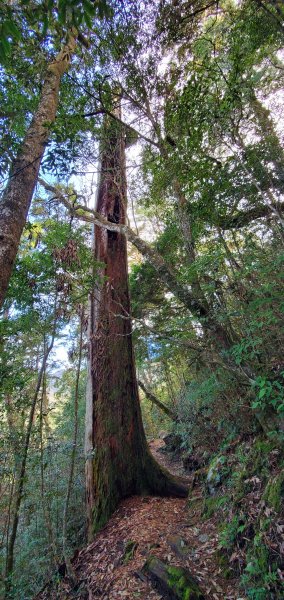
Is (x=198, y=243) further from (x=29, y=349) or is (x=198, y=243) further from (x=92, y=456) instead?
(x=92, y=456)

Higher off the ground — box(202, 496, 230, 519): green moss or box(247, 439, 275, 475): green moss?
box(247, 439, 275, 475): green moss

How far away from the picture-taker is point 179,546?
3303 millimetres

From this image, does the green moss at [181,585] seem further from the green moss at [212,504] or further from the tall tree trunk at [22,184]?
the tall tree trunk at [22,184]

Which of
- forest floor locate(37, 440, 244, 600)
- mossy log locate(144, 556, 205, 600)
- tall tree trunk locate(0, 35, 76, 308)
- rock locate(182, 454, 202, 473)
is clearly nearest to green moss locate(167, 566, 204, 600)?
mossy log locate(144, 556, 205, 600)

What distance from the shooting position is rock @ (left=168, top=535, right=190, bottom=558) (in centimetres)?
317

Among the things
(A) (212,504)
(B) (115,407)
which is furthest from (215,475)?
(B) (115,407)

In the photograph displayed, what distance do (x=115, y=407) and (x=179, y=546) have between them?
8.12 feet

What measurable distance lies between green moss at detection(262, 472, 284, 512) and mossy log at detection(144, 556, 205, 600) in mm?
1041

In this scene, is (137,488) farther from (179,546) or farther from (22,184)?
(22,184)

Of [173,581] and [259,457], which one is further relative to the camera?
[259,457]

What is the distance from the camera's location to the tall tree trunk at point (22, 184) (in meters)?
2.20

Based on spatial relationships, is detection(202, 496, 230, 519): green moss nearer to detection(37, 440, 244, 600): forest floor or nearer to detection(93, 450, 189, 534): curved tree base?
detection(37, 440, 244, 600): forest floor

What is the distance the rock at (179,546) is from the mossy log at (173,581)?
28cm

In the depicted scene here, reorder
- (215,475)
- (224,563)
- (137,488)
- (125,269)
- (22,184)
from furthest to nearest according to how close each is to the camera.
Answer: (125,269) → (137,488) → (215,475) → (224,563) → (22,184)
